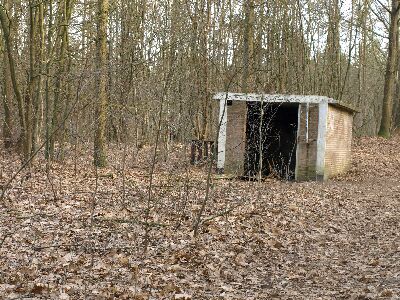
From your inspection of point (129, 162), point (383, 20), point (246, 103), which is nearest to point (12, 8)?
point (129, 162)

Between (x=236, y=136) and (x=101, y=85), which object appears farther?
(x=236, y=136)

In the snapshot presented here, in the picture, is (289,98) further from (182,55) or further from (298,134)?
(182,55)

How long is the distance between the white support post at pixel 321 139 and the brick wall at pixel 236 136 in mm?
2603

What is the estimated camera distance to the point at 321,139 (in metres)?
18.5

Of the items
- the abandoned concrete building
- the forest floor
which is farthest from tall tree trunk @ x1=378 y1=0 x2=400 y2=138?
the forest floor

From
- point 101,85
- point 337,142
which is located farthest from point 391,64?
point 101,85

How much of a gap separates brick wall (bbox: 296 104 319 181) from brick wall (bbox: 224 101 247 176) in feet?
6.59

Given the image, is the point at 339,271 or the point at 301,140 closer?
the point at 339,271

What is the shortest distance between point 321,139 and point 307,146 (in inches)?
24.0

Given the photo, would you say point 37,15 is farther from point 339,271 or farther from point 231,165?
point 339,271

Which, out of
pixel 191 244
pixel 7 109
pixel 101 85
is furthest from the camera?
pixel 7 109

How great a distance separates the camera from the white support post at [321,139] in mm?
18359

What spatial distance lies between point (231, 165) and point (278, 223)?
8444mm

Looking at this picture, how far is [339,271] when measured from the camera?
25.2 feet
